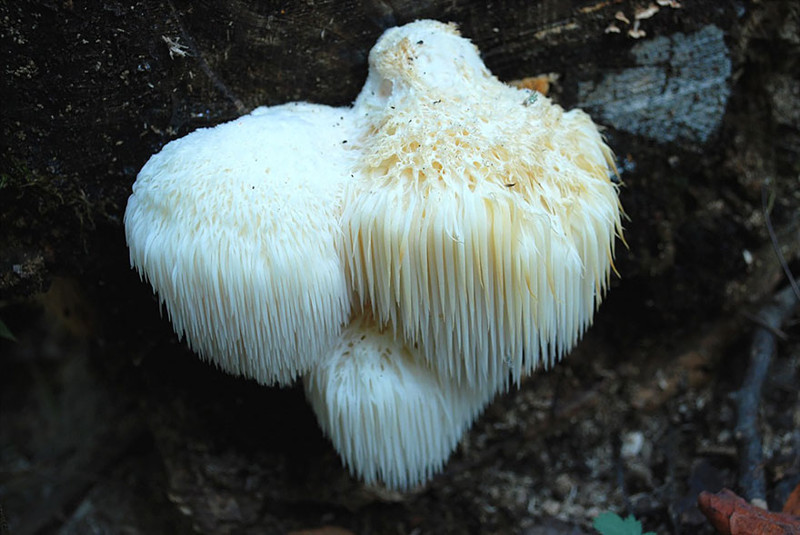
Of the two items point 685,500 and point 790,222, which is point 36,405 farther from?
point 790,222

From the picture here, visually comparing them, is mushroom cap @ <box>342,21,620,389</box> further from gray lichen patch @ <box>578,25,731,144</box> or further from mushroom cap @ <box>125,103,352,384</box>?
gray lichen patch @ <box>578,25,731,144</box>

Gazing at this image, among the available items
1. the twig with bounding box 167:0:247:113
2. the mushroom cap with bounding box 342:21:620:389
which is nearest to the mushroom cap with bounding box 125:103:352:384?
the mushroom cap with bounding box 342:21:620:389

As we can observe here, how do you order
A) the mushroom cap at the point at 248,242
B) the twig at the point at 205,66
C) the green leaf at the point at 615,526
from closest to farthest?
the mushroom cap at the point at 248,242
the green leaf at the point at 615,526
the twig at the point at 205,66

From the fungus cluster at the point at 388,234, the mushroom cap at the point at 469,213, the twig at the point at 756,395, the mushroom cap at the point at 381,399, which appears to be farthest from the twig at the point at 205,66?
the twig at the point at 756,395

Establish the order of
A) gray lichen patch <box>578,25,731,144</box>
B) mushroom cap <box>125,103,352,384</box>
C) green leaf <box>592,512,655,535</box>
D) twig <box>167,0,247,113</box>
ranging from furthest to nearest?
1. gray lichen patch <box>578,25,731,144</box>
2. twig <box>167,0,247,113</box>
3. green leaf <box>592,512,655,535</box>
4. mushroom cap <box>125,103,352,384</box>

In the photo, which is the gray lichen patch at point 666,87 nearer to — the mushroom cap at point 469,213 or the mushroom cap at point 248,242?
the mushroom cap at point 469,213

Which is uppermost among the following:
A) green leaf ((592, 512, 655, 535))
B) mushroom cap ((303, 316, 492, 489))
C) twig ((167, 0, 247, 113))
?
twig ((167, 0, 247, 113))

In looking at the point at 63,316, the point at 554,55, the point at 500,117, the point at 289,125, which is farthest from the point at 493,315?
the point at 63,316
